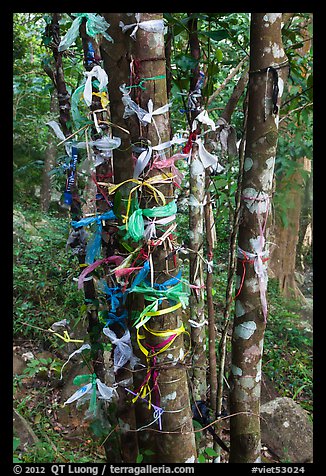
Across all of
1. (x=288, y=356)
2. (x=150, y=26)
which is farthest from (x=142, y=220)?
(x=288, y=356)

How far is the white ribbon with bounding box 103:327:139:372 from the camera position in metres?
1.19

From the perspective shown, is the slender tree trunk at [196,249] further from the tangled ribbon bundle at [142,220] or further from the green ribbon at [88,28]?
the green ribbon at [88,28]

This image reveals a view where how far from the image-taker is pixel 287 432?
7.71 feet

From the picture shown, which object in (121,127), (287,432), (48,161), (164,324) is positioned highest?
(48,161)

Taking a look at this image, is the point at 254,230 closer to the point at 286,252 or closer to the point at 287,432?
the point at 287,432

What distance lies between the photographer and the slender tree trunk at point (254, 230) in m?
1.22

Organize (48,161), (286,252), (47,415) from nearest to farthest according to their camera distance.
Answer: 1. (47,415)
2. (286,252)
3. (48,161)

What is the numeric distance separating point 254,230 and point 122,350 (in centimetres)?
55

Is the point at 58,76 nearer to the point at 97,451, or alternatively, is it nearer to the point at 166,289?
the point at 166,289

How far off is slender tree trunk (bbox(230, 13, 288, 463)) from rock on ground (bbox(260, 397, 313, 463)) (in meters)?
1.03

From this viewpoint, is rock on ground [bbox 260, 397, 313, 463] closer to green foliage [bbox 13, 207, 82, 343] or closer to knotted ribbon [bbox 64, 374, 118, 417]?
knotted ribbon [bbox 64, 374, 118, 417]

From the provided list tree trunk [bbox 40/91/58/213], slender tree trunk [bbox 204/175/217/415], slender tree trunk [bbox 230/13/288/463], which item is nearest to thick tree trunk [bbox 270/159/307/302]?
tree trunk [bbox 40/91/58/213]

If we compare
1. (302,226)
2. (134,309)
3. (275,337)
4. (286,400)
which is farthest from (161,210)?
(302,226)

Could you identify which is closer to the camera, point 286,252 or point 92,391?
point 92,391
